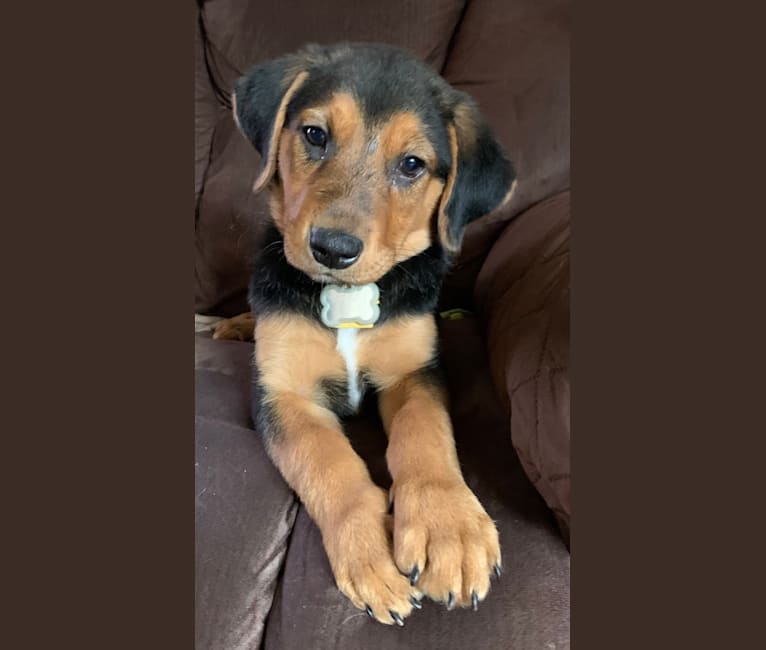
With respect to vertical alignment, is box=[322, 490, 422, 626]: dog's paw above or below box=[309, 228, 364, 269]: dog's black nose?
below

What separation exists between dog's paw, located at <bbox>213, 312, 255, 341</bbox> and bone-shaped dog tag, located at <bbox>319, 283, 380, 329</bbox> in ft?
3.36

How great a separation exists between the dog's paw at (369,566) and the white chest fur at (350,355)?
75 cm

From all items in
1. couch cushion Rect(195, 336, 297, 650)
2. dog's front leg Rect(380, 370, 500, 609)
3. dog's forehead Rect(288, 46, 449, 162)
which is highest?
dog's forehead Rect(288, 46, 449, 162)

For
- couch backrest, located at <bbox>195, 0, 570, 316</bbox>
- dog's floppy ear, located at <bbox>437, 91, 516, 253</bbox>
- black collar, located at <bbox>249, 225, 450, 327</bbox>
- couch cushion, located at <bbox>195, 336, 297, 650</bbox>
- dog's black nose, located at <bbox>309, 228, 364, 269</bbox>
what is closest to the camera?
couch cushion, located at <bbox>195, 336, 297, 650</bbox>

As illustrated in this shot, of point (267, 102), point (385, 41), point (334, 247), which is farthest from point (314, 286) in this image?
point (385, 41)

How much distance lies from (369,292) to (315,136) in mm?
576

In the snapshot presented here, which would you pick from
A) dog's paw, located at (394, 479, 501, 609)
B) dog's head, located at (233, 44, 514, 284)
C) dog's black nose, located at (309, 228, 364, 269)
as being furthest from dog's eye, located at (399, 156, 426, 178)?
dog's paw, located at (394, 479, 501, 609)

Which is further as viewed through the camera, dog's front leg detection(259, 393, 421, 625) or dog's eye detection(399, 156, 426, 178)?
dog's eye detection(399, 156, 426, 178)

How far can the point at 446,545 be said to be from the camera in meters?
1.64

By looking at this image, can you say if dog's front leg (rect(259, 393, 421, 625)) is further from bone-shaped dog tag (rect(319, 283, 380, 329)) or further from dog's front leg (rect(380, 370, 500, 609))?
bone-shaped dog tag (rect(319, 283, 380, 329))

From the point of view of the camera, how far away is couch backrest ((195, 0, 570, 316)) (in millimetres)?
3277

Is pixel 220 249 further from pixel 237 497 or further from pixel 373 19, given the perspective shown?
pixel 237 497

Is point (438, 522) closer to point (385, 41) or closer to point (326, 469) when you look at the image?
point (326, 469)

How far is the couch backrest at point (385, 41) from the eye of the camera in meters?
3.28
